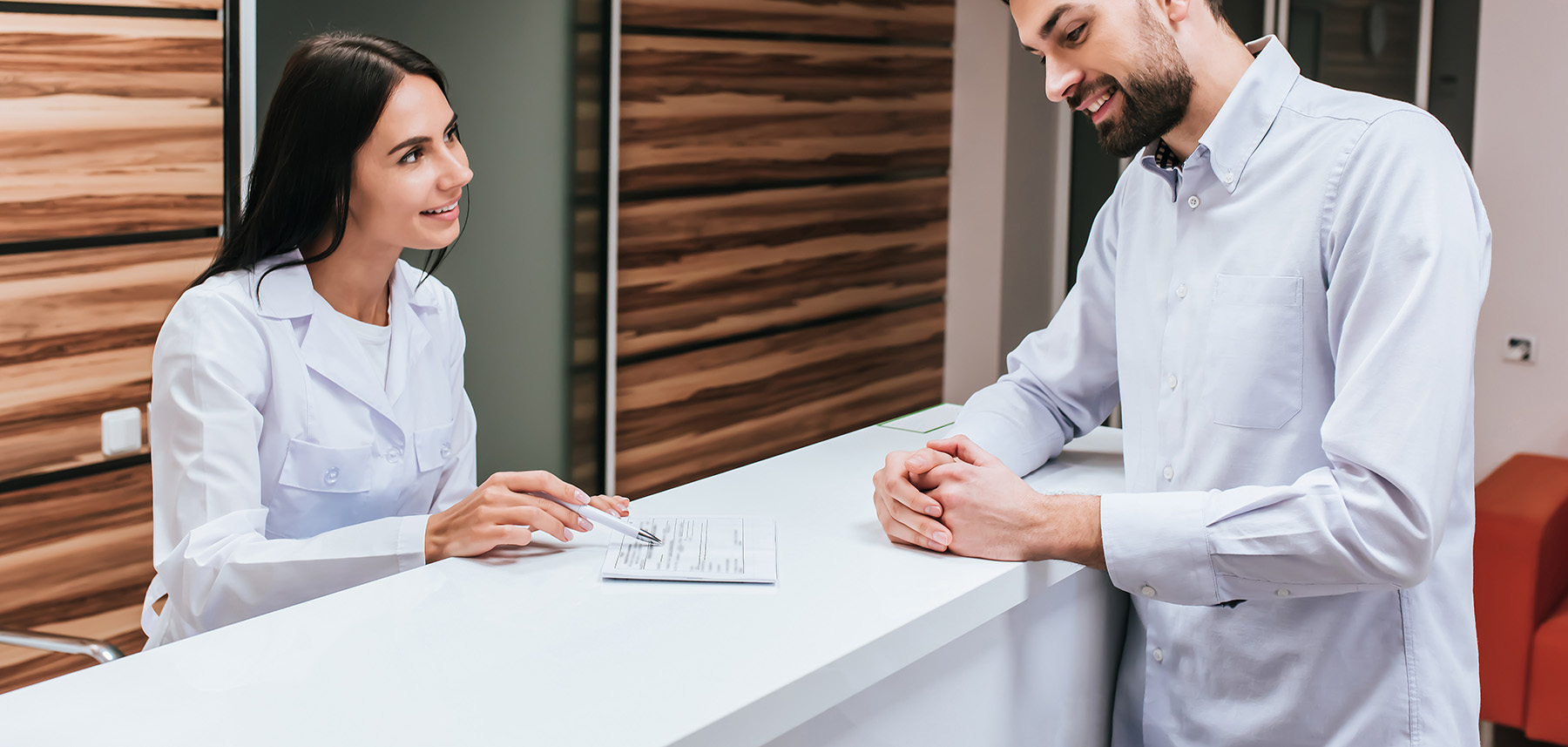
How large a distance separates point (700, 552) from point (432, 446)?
719 millimetres

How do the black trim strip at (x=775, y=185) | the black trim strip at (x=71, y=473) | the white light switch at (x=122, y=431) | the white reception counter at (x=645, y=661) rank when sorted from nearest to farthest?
the white reception counter at (x=645, y=661) → the black trim strip at (x=71, y=473) → the white light switch at (x=122, y=431) → the black trim strip at (x=775, y=185)

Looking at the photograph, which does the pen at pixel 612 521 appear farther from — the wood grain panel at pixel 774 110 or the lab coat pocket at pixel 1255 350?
the wood grain panel at pixel 774 110

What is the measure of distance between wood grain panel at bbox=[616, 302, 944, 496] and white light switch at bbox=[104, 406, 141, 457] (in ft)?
4.48

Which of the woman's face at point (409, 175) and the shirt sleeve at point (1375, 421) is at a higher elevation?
the woman's face at point (409, 175)

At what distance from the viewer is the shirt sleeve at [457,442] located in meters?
1.94

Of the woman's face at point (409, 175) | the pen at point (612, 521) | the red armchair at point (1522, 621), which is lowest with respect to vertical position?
the red armchair at point (1522, 621)

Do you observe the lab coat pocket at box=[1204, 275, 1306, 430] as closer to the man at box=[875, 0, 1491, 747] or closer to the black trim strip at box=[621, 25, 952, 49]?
the man at box=[875, 0, 1491, 747]

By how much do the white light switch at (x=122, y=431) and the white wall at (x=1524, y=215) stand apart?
13.3ft

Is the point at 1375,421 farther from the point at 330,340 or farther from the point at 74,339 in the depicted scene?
the point at 74,339

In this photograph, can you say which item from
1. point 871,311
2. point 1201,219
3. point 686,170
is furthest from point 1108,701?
point 871,311

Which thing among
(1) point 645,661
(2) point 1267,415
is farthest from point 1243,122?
(1) point 645,661

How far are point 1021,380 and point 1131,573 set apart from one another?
549 mm

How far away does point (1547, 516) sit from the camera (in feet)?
10.1

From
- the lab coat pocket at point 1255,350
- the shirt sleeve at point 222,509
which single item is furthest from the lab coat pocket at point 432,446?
the lab coat pocket at point 1255,350
